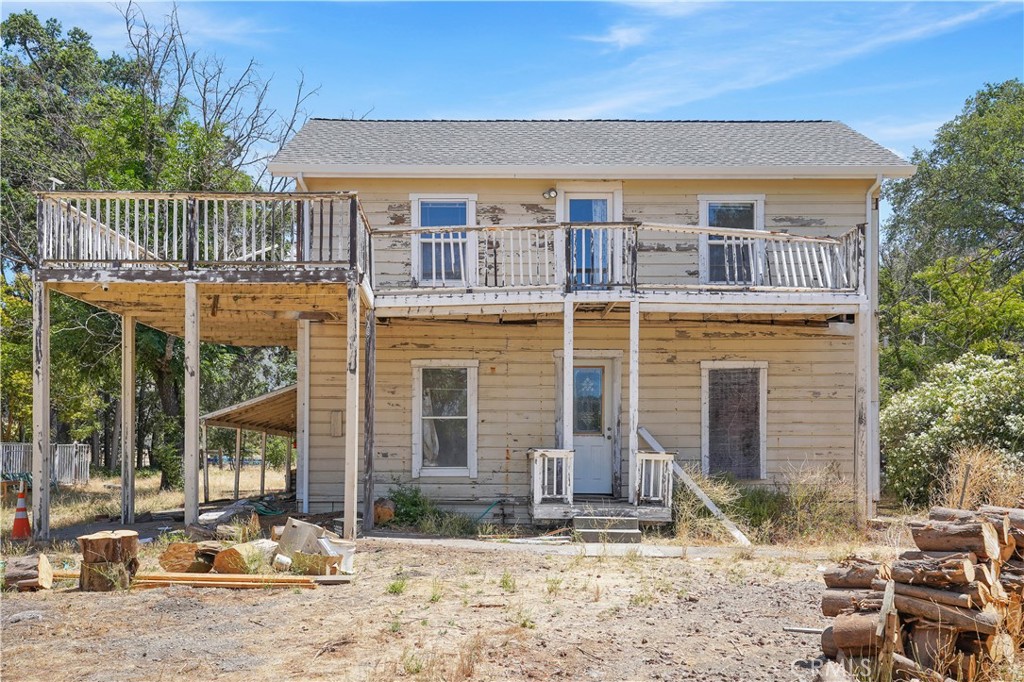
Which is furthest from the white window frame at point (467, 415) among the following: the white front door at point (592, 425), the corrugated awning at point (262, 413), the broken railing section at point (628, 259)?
the corrugated awning at point (262, 413)

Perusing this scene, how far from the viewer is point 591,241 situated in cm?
1490

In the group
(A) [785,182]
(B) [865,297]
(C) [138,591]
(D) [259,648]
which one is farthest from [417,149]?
(D) [259,648]

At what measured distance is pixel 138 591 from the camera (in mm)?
8820

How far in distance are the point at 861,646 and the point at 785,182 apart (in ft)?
35.3

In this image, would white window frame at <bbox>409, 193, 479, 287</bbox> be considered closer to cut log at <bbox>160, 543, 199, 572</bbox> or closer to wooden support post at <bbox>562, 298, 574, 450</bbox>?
wooden support post at <bbox>562, 298, 574, 450</bbox>

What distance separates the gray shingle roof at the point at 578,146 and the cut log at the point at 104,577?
776cm

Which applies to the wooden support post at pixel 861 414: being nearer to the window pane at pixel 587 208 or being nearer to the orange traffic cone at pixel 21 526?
the window pane at pixel 587 208

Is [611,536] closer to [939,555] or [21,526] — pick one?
[939,555]

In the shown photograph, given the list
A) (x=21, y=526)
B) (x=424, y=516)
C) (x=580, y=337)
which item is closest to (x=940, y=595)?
(x=424, y=516)

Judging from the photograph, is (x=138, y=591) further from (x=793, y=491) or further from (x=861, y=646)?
(x=793, y=491)

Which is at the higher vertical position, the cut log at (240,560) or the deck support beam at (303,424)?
the deck support beam at (303,424)

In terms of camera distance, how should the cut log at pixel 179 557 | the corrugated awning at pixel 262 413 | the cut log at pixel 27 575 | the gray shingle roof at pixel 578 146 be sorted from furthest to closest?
1. the corrugated awning at pixel 262 413
2. the gray shingle roof at pixel 578 146
3. the cut log at pixel 179 557
4. the cut log at pixel 27 575

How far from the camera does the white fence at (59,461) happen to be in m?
27.2

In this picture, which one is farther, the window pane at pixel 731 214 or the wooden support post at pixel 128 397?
the window pane at pixel 731 214
